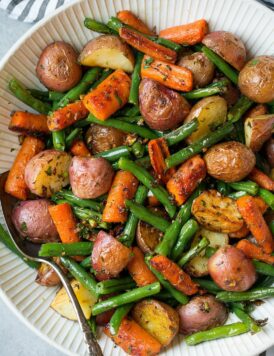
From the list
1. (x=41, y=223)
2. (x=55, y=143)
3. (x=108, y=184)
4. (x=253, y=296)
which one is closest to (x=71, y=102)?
(x=55, y=143)

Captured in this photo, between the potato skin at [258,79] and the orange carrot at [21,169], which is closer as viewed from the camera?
the potato skin at [258,79]

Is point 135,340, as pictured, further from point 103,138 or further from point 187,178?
point 103,138

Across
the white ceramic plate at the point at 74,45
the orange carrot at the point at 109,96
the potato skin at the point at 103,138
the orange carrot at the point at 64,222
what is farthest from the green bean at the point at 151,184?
the white ceramic plate at the point at 74,45

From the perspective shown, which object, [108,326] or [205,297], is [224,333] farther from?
[108,326]

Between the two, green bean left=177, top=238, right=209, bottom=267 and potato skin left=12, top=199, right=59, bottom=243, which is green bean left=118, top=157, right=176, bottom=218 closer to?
green bean left=177, top=238, right=209, bottom=267

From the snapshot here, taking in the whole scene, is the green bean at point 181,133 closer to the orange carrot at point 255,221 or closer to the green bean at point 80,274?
the orange carrot at point 255,221

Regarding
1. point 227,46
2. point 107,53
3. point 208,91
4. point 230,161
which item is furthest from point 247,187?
Result: point 107,53
